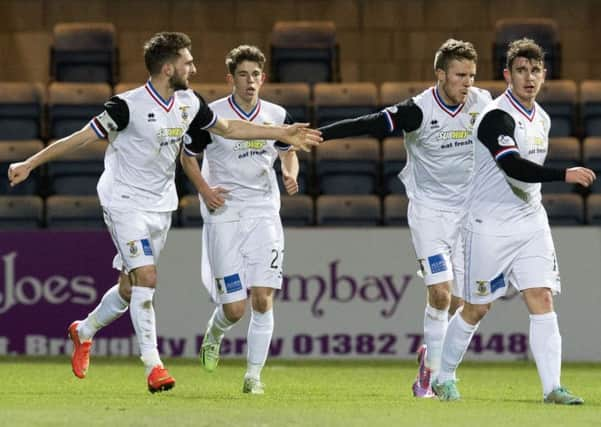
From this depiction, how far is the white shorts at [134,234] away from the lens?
9.22 m

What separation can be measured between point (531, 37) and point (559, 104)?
4.31ft

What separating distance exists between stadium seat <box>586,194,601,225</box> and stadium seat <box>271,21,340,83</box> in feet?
12.0

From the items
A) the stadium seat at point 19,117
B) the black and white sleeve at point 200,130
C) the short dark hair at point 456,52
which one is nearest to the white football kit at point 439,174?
the short dark hair at point 456,52

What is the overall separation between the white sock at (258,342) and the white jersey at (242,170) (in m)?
0.69

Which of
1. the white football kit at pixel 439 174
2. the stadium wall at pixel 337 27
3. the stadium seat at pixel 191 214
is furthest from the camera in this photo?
the stadium wall at pixel 337 27

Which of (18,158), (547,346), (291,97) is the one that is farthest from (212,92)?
(547,346)

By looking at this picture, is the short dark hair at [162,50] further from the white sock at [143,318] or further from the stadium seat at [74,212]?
the stadium seat at [74,212]

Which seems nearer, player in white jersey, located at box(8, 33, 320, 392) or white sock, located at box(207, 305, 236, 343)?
player in white jersey, located at box(8, 33, 320, 392)

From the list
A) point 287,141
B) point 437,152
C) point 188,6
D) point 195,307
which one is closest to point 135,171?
point 287,141

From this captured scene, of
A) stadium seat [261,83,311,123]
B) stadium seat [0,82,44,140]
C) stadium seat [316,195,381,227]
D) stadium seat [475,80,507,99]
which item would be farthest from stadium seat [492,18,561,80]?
stadium seat [0,82,44,140]

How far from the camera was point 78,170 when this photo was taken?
14.8m

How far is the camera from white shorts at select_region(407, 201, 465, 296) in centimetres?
941

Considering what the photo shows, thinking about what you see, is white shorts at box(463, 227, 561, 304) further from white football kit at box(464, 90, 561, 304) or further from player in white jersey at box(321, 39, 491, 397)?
player in white jersey at box(321, 39, 491, 397)

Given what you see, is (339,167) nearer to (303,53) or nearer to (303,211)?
(303,211)
